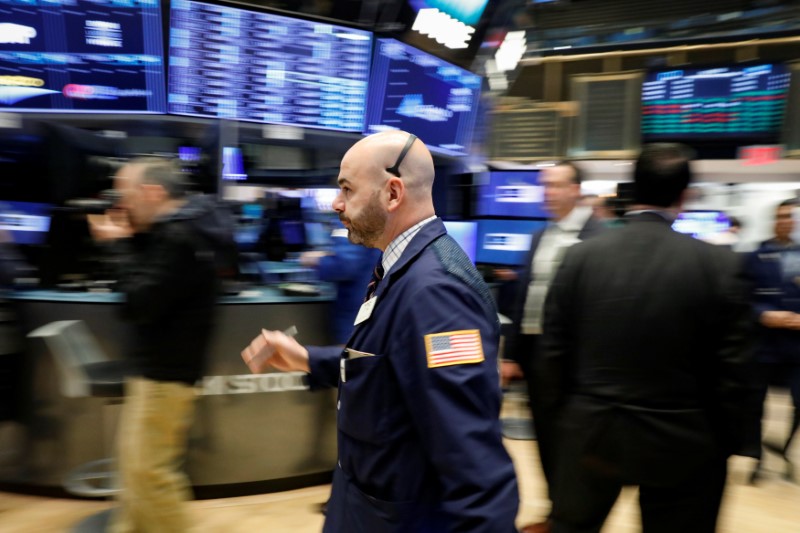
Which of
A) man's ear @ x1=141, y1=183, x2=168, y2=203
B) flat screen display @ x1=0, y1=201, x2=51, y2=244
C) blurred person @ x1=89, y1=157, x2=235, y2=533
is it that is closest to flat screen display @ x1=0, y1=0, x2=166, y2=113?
flat screen display @ x1=0, y1=201, x2=51, y2=244

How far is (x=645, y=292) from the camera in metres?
1.76

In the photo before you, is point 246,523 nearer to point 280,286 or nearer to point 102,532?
point 102,532

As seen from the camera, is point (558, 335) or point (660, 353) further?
point (558, 335)

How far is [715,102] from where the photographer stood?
6500mm

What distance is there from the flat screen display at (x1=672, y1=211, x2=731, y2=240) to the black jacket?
5526 mm

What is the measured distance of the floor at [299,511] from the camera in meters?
3.14

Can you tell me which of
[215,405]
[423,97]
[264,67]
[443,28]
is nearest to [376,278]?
[215,405]

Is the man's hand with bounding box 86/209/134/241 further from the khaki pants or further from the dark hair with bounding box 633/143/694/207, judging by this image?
the dark hair with bounding box 633/143/694/207

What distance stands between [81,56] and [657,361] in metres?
3.10

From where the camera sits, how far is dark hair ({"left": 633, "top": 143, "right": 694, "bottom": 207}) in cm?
183

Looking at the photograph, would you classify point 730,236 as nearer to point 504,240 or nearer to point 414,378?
point 504,240

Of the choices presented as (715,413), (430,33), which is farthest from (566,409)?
(430,33)

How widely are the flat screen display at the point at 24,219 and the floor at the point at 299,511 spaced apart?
144 cm

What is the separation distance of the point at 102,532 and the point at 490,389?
2664 mm
